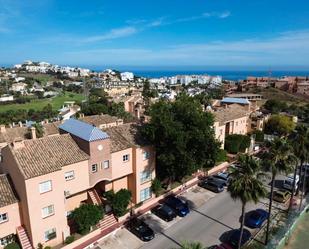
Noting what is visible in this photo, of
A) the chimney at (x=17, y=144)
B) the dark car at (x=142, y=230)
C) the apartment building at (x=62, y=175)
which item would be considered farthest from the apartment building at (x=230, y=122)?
the chimney at (x=17, y=144)

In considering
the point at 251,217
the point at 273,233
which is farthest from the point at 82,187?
the point at 273,233

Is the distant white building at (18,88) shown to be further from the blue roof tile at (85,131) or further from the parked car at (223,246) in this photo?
the parked car at (223,246)

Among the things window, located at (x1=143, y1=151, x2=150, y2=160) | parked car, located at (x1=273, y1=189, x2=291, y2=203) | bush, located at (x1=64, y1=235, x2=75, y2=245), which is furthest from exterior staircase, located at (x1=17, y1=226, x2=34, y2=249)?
parked car, located at (x1=273, y1=189, x2=291, y2=203)

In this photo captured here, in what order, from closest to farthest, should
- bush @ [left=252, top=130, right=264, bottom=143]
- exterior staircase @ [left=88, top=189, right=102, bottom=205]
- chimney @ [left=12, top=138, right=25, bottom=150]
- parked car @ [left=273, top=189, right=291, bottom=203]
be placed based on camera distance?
1. chimney @ [left=12, top=138, right=25, bottom=150]
2. exterior staircase @ [left=88, top=189, right=102, bottom=205]
3. parked car @ [left=273, top=189, right=291, bottom=203]
4. bush @ [left=252, top=130, right=264, bottom=143]

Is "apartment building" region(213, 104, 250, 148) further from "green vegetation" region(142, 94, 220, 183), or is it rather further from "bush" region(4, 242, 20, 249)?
"bush" region(4, 242, 20, 249)

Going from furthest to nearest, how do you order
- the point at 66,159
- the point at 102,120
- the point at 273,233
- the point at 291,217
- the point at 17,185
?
the point at 102,120 < the point at 291,217 < the point at 273,233 < the point at 66,159 < the point at 17,185

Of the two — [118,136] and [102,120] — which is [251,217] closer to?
[118,136]

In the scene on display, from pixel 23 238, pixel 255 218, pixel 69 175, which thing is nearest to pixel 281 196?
pixel 255 218
